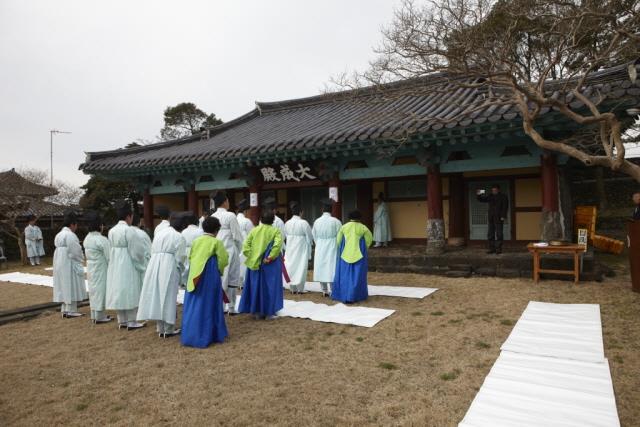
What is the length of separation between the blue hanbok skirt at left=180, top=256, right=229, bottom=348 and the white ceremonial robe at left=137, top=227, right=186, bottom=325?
40 cm

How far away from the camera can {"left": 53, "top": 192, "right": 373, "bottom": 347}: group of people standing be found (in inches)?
192

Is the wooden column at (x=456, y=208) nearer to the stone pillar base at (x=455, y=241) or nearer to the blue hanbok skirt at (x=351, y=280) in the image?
the stone pillar base at (x=455, y=241)

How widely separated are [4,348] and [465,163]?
8347mm

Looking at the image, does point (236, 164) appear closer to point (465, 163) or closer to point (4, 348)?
point (465, 163)

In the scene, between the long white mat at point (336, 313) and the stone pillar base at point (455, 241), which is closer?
the long white mat at point (336, 313)

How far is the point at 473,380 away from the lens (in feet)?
11.6

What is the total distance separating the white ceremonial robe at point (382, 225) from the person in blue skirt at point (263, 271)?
6.10 metres

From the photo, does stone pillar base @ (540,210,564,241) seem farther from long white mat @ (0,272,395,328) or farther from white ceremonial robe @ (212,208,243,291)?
white ceremonial robe @ (212,208,243,291)

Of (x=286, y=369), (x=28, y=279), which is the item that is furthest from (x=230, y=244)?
(x=28, y=279)

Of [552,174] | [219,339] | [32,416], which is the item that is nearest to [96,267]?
[219,339]

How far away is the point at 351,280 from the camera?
660 cm

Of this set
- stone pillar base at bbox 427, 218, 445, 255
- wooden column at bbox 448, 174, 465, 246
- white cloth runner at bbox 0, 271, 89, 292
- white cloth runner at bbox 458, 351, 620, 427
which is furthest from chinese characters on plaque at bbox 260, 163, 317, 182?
white cloth runner at bbox 458, 351, 620, 427

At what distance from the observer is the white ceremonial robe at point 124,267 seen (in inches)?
225

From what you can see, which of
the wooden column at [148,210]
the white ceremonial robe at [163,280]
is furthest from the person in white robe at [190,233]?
the wooden column at [148,210]
